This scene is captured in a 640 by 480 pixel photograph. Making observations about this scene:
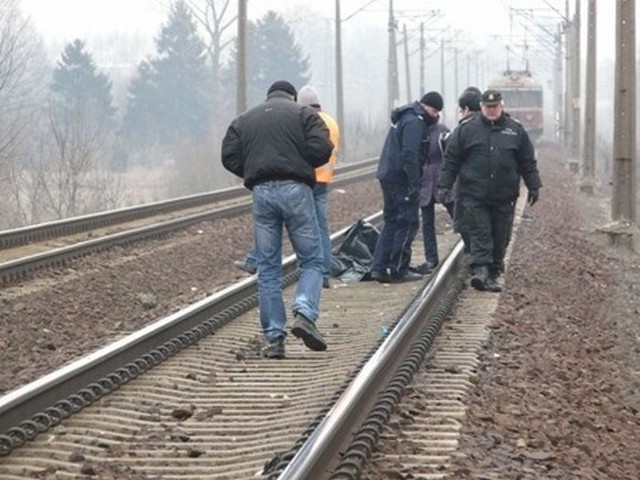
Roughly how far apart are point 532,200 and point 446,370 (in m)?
4.58

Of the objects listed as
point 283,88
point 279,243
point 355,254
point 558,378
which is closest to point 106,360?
point 279,243

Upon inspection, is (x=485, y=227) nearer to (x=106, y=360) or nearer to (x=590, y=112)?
(x=106, y=360)

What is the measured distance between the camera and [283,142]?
921cm

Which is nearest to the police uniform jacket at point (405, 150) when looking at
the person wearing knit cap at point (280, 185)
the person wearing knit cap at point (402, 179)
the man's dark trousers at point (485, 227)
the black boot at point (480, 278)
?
the person wearing knit cap at point (402, 179)

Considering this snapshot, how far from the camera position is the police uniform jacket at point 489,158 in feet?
40.9

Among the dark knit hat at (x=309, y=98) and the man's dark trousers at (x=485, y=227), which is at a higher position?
the dark knit hat at (x=309, y=98)

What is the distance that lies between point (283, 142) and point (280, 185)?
1.08 feet

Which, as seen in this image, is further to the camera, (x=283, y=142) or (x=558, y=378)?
(x=283, y=142)

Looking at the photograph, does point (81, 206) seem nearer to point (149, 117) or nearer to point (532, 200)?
point (532, 200)

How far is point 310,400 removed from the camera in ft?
26.0

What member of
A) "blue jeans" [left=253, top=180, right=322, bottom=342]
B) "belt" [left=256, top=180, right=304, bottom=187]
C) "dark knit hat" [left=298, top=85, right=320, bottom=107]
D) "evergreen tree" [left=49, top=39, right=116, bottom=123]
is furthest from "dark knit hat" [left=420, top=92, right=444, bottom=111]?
"evergreen tree" [left=49, top=39, right=116, bottom=123]

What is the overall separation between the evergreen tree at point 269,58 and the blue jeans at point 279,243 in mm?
77279

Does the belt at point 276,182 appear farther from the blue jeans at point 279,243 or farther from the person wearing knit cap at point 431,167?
the person wearing knit cap at point 431,167

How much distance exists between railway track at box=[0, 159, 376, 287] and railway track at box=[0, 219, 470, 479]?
4.76 metres
